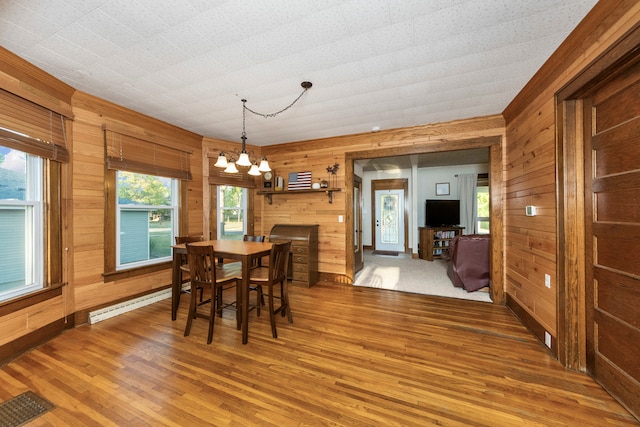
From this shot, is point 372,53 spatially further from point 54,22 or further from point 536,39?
point 54,22

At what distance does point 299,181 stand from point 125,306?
305 centimetres

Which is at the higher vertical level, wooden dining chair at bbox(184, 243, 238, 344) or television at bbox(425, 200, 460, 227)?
television at bbox(425, 200, 460, 227)

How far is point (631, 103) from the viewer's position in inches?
59.8

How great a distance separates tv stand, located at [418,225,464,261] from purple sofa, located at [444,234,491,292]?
102 inches

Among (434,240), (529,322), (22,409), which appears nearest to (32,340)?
(22,409)

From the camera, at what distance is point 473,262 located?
3.84 m

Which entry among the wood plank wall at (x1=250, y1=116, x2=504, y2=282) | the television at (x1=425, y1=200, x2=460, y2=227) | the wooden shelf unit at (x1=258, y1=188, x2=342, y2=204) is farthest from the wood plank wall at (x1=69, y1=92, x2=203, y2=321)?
the television at (x1=425, y1=200, x2=460, y2=227)

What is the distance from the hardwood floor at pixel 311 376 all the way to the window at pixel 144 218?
34.4 inches

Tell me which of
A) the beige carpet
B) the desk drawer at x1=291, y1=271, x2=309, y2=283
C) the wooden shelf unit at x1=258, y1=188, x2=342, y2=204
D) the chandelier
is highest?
the chandelier

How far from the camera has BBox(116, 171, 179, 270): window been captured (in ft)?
10.6

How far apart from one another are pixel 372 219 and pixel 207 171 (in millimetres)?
5295

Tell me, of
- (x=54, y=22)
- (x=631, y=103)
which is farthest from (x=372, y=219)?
(x=54, y=22)

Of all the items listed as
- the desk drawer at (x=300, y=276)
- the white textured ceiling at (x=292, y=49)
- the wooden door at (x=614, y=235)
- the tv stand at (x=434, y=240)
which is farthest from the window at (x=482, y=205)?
the wooden door at (x=614, y=235)

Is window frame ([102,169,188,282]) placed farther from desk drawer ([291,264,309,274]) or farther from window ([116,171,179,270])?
desk drawer ([291,264,309,274])
